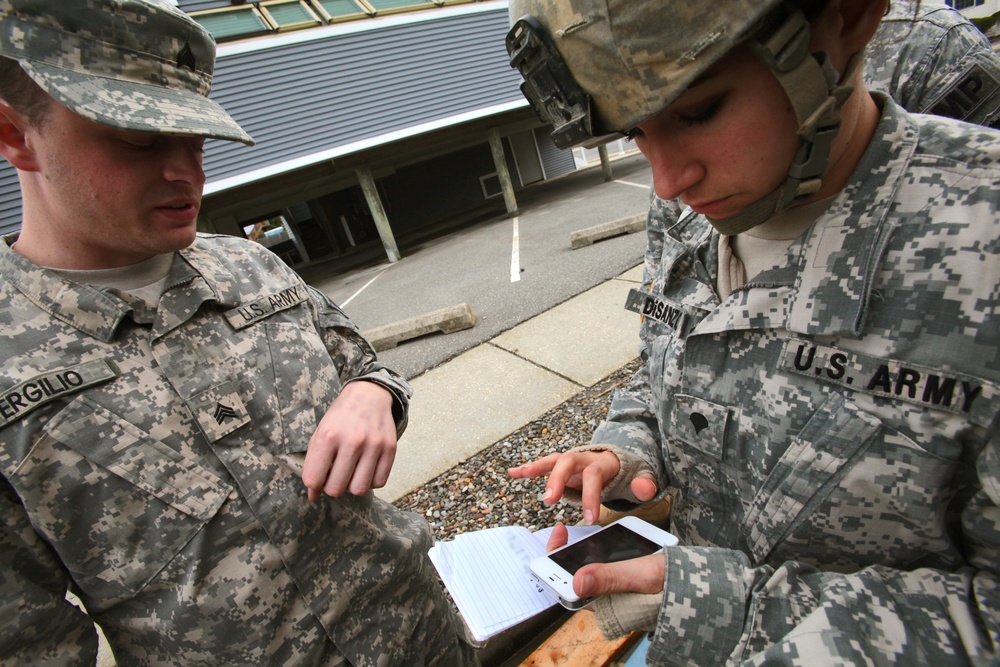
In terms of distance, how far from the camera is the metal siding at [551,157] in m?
18.2

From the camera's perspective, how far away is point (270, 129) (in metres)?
7.89

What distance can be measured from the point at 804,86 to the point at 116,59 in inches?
51.7

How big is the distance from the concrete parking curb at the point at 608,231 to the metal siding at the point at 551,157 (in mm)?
12868

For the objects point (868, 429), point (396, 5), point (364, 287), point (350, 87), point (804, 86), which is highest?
point (396, 5)

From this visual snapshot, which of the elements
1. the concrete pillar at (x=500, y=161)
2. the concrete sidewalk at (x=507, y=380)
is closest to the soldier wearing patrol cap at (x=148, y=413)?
the concrete sidewalk at (x=507, y=380)

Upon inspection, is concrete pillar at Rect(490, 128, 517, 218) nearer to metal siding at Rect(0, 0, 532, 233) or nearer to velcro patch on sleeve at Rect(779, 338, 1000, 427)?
metal siding at Rect(0, 0, 532, 233)

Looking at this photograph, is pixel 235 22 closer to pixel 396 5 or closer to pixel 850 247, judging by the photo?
pixel 396 5

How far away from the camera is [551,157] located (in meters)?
18.7

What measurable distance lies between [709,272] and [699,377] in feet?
0.87

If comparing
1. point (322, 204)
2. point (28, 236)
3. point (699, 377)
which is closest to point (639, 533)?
point (699, 377)

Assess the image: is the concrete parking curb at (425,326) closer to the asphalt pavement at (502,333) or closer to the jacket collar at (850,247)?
the asphalt pavement at (502,333)

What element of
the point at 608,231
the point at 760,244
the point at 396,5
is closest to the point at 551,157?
the point at 396,5

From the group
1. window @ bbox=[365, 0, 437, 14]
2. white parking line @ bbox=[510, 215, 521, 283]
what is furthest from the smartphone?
window @ bbox=[365, 0, 437, 14]

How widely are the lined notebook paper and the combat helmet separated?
92cm
